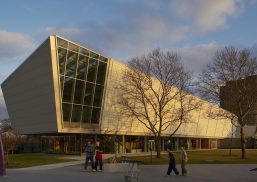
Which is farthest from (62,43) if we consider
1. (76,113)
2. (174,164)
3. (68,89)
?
(174,164)

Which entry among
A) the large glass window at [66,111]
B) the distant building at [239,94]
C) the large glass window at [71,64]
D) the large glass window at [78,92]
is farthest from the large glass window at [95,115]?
the distant building at [239,94]

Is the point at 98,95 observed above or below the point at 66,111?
above

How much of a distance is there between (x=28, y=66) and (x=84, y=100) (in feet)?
25.0

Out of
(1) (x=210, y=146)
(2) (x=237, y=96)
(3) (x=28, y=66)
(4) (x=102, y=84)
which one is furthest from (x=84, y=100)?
(1) (x=210, y=146)

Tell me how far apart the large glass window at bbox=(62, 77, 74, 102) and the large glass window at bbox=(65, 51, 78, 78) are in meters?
0.63

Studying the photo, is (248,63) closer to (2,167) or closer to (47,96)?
(47,96)

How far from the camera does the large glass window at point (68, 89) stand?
47978 millimetres

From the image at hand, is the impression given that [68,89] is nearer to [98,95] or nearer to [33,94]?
[33,94]

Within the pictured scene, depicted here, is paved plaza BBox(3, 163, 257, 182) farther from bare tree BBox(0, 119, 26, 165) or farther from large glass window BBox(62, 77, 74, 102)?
large glass window BBox(62, 77, 74, 102)

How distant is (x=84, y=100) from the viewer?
5125cm

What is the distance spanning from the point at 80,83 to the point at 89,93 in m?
2.32

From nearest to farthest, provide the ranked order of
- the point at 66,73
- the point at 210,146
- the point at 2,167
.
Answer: the point at 2,167 → the point at 66,73 → the point at 210,146

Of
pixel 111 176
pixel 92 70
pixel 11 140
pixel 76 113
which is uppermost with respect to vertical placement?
pixel 92 70

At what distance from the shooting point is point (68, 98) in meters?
48.8
